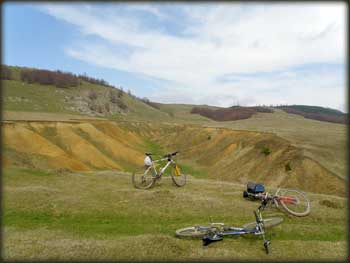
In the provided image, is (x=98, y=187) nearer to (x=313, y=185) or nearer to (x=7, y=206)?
(x=7, y=206)

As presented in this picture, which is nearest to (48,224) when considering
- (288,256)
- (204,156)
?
(288,256)

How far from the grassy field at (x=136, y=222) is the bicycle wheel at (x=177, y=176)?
0.57m

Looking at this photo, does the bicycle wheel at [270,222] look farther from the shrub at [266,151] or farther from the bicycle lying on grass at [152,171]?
the shrub at [266,151]

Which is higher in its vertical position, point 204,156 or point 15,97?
point 15,97

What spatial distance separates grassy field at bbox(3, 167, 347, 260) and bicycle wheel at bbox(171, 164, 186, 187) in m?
0.57

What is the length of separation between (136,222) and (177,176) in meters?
6.26

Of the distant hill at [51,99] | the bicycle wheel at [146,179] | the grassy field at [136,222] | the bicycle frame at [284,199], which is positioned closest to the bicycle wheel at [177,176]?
the grassy field at [136,222]

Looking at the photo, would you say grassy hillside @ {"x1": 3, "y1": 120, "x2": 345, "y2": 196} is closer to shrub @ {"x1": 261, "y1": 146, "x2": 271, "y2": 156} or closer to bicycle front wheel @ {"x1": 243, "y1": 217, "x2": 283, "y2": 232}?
shrub @ {"x1": 261, "y1": 146, "x2": 271, "y2": 156}

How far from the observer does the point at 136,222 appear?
1345cm

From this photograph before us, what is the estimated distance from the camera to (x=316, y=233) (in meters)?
12.3

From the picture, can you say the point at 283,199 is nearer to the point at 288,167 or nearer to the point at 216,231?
the point at 216,231

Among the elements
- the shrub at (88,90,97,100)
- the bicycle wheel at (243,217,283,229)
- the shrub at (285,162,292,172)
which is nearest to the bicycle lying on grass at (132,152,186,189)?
the bicycle wheel at (243,217,283,229)

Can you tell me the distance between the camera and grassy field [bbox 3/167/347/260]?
10.0 m

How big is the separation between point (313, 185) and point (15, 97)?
145 meters
